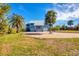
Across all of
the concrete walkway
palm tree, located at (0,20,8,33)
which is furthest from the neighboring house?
palm tree, located at (0,20,8,33)

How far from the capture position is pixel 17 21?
6.99 feet

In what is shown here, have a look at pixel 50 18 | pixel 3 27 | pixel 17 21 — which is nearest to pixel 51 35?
pixel 50 18

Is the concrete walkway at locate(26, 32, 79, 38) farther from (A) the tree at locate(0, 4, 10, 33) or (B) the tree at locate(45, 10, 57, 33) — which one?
(A) the tree at locate(0, 4, 10, 33)

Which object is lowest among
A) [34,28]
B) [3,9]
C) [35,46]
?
[35,46]

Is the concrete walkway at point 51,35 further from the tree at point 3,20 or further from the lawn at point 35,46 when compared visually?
the tree at point 3,20

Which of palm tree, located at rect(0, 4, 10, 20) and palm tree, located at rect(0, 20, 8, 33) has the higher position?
palm tree, located at rect(0, 4, 10, 20)

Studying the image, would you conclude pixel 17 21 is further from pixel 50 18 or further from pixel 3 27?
pixel 50 18

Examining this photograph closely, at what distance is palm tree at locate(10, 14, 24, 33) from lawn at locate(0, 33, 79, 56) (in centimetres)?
8

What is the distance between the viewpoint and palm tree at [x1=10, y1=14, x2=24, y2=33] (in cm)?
212

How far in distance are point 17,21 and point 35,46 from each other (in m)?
0.31

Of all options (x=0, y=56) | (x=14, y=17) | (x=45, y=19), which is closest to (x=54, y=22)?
(x=45, y=19)

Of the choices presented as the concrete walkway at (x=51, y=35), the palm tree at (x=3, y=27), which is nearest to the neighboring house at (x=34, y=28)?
the concrete walkway at (x=51, y=35)

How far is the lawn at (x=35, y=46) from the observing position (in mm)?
2074

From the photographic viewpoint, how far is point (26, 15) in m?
2.14
